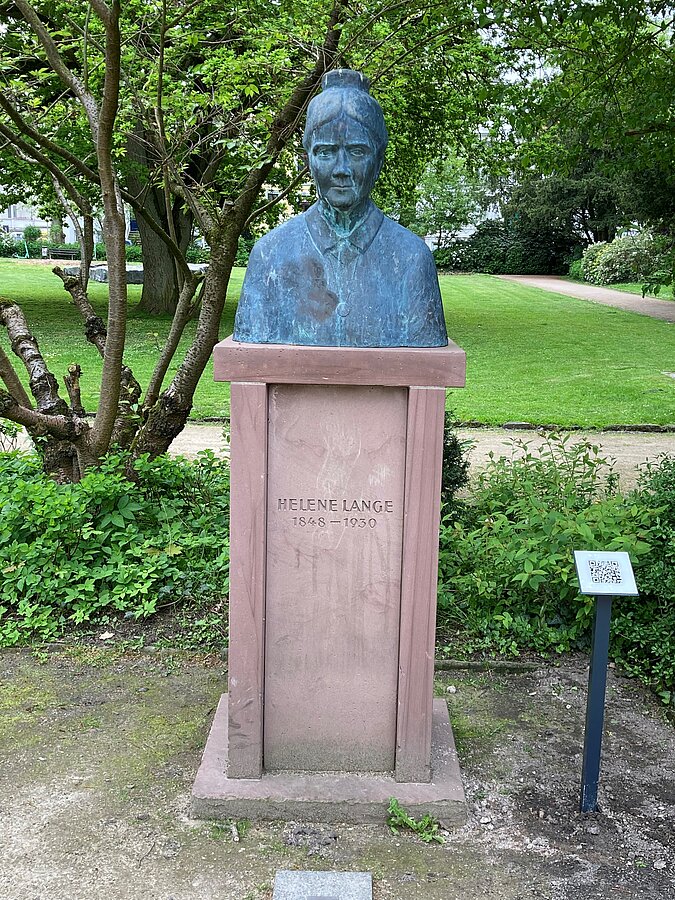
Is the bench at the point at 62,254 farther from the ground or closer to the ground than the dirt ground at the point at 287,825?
farther from the ground

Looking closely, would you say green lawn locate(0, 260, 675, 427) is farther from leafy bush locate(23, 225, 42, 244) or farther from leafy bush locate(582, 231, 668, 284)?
leafy bush locate(23, 225, 42, 244)

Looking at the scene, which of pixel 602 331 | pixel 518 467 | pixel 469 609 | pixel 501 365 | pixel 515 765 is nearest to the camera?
pixel 515 765

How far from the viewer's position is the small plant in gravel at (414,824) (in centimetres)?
356

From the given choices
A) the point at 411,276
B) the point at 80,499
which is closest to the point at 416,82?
the point at 80,499

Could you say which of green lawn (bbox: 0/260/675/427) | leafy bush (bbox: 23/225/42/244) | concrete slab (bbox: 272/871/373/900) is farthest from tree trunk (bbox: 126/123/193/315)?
leafy bush (bbox: 23/225/42/244)

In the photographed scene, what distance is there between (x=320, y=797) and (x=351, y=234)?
2.25m

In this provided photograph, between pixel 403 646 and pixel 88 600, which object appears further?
pixel 88 600

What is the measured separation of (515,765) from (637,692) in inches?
→ 41.2

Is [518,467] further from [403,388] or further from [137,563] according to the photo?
[403,388]

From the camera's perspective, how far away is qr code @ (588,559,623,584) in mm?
3625

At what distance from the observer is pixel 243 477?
138 inches

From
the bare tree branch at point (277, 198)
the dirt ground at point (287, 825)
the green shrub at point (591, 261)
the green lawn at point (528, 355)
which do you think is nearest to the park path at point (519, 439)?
the green lawn at point (528, 355)

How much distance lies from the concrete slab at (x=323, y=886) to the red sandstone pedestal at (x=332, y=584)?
1.42ft

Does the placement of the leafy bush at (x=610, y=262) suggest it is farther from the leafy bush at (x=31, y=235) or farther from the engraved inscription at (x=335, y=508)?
the engraved inscription at (x=335, y=508)
